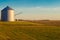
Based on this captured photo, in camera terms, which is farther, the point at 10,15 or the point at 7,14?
the point at 10,15

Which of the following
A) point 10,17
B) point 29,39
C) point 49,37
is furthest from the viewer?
point 10,17

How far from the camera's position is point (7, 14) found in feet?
252

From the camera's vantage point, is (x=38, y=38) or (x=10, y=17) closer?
(x=38, y=38)

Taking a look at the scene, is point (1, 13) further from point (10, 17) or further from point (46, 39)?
point (46, 39)

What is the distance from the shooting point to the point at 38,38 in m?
28.5

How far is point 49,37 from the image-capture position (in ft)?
96.7

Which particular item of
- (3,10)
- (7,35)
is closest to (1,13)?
(3,10)

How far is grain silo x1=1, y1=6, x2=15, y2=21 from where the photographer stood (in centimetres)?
7630

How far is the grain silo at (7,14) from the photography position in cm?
7630

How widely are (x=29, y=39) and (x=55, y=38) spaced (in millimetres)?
4343

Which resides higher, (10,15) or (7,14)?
(7,14)

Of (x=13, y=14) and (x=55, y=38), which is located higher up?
(x=13, y=14)

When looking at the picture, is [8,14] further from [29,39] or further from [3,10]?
[29,39]

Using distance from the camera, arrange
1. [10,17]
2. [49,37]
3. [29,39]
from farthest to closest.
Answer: [10,17] < [49,37] < [29,39]
